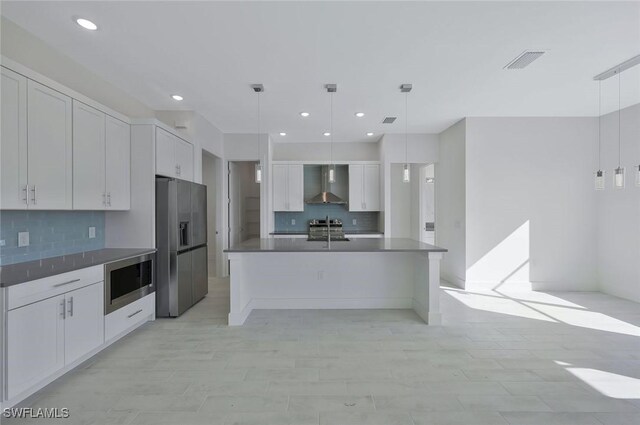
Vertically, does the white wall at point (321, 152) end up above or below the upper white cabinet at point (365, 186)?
above

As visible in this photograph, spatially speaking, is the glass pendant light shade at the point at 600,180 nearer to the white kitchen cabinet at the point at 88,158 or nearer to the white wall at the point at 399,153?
the white wall at the point at 399,153

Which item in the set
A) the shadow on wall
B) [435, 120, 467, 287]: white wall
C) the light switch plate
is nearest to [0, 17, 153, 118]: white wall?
the light switch plate

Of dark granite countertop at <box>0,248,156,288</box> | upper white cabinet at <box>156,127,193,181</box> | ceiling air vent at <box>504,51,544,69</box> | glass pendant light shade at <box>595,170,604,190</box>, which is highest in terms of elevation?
ceiling air vent at <box>504,51,544,69</box>

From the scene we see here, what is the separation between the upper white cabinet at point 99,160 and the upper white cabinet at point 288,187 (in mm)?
3124

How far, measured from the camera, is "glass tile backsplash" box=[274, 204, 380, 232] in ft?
22.6

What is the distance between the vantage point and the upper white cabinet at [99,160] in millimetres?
2936

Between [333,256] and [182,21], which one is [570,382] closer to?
[333,256]

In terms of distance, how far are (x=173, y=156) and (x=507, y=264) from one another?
208 inches

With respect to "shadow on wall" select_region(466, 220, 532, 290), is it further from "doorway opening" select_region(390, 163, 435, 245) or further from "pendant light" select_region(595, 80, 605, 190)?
"doorway opening" select_region(390, 163, 435, 245)

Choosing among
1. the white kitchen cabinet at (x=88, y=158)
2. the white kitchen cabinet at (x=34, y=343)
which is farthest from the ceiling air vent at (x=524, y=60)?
the white kitchen cabinet at (x=34, y=343)

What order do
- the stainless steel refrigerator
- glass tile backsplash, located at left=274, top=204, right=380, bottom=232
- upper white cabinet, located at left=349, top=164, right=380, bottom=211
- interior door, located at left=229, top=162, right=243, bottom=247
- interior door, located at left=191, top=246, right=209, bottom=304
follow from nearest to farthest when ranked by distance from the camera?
the stainless steel refrigerator
interior door, located at left=191, top=246, right=209, bottom=304
interior door, located at left=229, top=162, right=243, bottom=247
upper white cabinet, located at left=349, top=164, right=380, bottom=211
glass tile backsplash, located at left=274, top=204, right=380, bottom=232

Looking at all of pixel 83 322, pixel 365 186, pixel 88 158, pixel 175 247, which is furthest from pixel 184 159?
pixel 365 186

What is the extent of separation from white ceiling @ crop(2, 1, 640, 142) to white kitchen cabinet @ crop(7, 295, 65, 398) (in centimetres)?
221

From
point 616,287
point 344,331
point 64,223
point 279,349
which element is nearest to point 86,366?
point 64,223
